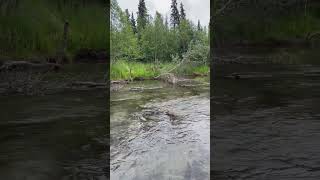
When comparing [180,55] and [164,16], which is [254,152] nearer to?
[180,55]

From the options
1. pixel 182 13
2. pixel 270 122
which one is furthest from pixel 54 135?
pixel 270 122

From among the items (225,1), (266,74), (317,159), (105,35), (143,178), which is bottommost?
(143,178)

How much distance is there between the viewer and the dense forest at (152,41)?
194 inches

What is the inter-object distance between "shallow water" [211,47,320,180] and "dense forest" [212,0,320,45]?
0.20m

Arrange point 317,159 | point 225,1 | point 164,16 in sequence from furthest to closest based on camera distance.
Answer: point 164,16, point 225,1, point 317,159

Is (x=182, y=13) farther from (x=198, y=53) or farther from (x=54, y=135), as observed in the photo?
(x=54, y=135)

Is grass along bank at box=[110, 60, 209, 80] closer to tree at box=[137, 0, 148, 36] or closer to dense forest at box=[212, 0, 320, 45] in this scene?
tree at box=[137, 0, 148, 36]

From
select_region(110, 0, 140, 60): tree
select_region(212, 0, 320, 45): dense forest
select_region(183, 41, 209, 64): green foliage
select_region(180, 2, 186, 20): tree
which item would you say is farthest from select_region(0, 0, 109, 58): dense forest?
select_region(212, 0, 320, 45): dense forest

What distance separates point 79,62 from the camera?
14.8ft

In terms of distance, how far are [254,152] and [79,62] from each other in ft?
6.77

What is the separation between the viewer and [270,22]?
4.48 m

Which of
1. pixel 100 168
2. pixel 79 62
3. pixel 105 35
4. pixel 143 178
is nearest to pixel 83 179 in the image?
pixel 100 168

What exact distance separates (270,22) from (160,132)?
5.62ft

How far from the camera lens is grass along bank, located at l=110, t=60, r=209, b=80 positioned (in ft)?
16.2
